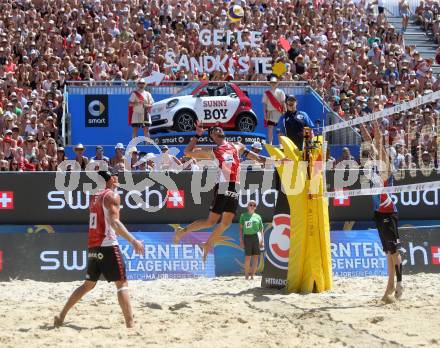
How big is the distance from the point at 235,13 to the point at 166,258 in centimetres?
1025

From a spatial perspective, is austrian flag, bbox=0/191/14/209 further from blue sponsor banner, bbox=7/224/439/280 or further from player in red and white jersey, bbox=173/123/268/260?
player in red and white jersey, bbox=173/123/268/260

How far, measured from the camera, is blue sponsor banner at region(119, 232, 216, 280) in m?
14.1

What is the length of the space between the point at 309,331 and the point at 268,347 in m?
0.83

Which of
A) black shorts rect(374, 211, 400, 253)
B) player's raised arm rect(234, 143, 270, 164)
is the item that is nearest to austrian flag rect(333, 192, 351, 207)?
player's raised arm rect(234, 143, 270, 164)

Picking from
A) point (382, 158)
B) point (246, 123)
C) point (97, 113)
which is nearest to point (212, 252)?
point (382, 158)

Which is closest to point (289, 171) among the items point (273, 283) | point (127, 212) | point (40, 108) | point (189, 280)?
point (273, 283)

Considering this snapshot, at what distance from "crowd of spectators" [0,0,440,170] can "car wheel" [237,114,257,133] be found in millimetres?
1677

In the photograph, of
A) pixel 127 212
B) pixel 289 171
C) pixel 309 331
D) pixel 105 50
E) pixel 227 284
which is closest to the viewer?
pixel 309 331

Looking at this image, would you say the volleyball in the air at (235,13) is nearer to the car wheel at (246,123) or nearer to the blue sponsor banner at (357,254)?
the car wheel at (246,123)

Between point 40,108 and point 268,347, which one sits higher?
point 40,108

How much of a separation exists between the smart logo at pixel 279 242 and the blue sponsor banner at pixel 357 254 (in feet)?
8.68

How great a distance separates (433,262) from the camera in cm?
1455

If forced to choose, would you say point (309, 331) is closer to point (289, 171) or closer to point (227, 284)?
point (289, 171)

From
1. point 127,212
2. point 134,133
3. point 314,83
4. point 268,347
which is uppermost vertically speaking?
point 314,83
